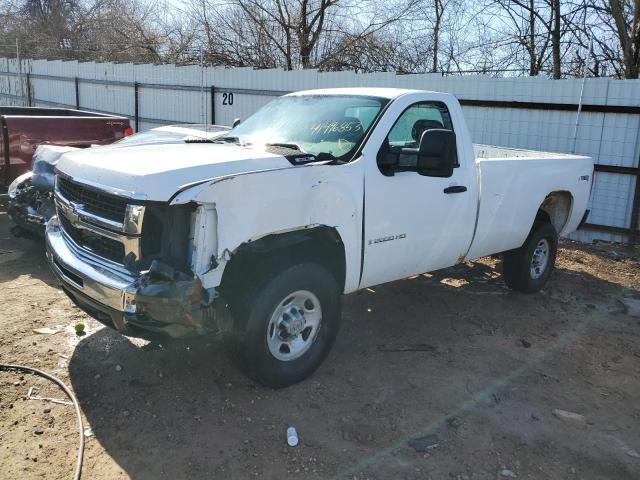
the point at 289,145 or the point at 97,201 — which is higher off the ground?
the point at 289,145

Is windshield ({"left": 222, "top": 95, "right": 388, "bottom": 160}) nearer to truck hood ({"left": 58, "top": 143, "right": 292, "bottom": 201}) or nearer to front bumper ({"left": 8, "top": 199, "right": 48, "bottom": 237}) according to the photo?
truck hood ({"left": 58, "top": 143, "right": 292, "bottom": 201})

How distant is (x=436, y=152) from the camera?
4.10m

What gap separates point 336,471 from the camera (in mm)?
3178

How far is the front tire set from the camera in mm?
3596

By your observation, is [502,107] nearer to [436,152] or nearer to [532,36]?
[436,152]

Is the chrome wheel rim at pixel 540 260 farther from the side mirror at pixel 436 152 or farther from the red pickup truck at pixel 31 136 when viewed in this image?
the red pickup truck at pixel 31 136

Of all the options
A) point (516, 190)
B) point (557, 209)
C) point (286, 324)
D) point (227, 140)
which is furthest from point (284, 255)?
point (557, 209)

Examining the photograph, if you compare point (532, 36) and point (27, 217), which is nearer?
point (27, 217)

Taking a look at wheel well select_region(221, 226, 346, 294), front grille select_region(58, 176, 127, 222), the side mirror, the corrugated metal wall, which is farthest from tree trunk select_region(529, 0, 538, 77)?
front grille select_region(58, 176, 127, 222)

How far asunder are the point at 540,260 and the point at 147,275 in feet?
15.1

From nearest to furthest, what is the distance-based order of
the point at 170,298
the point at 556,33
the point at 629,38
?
the point at 170,298 < the point at 629,38 < the point at 556,33

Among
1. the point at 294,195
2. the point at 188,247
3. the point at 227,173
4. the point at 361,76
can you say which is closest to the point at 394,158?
the point at 294,195

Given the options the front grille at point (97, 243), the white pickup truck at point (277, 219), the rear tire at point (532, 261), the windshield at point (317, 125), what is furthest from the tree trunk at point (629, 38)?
the front grille at point (97, 243)

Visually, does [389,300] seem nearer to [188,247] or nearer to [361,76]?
[188,247]
